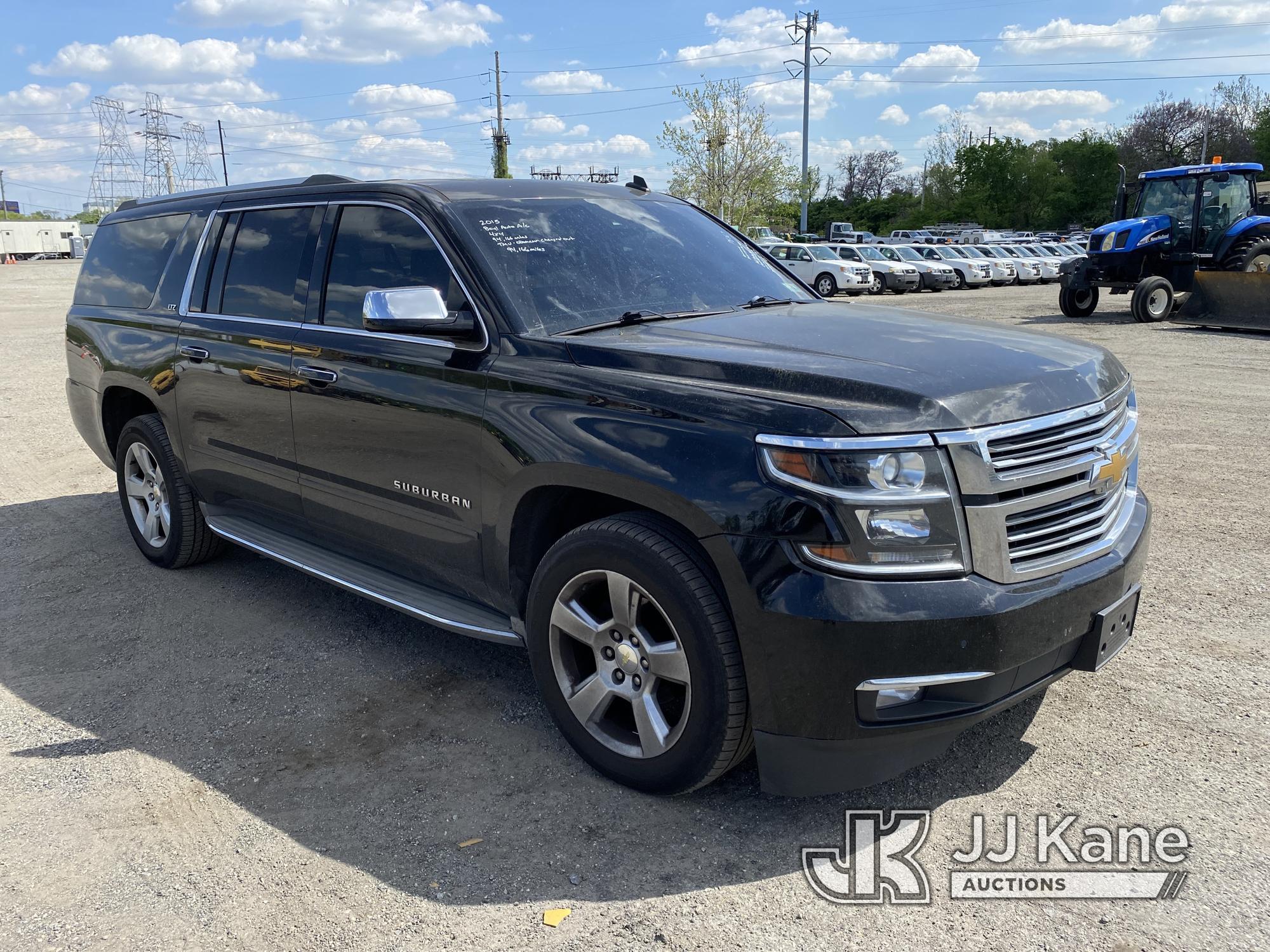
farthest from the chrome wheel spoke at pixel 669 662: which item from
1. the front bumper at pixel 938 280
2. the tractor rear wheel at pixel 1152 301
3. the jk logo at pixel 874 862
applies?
the front bumper at pixel 938 280

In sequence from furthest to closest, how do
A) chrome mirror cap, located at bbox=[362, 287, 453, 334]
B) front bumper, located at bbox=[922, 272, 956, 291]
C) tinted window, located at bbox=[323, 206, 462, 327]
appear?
front bumper, located at bbox=[922, 272, 956, 291], tinted window, located at bbox=[323, 206, 462, 327], chrome mirror cap, located at bbox=[362, 287, 453, 334]

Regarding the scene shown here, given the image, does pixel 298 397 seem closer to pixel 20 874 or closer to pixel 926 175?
pixel 20 874

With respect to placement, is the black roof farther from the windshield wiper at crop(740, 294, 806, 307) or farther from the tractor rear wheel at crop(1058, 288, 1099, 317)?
the tractor rear wheel at crop(1058, 288, 1099, 317)

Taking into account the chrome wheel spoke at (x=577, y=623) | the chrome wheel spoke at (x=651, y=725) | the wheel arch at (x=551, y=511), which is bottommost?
the chrome wheel spoke at (x=651, y=725)

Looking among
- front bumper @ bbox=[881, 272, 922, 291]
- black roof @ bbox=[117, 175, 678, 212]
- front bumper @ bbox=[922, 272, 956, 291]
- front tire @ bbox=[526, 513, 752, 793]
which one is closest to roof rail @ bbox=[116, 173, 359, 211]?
black roof @ bbox=[117, 175, 678, 212]

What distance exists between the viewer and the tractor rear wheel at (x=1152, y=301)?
1917 centimetres

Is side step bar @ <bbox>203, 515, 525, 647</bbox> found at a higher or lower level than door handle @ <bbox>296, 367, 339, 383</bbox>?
lower

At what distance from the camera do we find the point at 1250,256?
18.9 m

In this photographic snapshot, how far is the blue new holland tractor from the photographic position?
62.8ft

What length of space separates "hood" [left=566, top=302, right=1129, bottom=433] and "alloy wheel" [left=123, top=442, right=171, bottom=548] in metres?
3.30

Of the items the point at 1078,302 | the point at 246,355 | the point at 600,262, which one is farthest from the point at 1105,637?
the point at 1078,302

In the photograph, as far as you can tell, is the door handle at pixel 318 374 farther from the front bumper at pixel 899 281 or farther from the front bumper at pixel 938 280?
the front bumper at pixel 938 280

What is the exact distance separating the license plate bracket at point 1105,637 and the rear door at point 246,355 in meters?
3.26

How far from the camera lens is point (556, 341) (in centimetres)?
338
